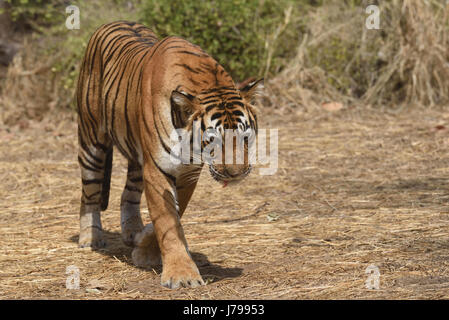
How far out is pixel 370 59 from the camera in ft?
34.1

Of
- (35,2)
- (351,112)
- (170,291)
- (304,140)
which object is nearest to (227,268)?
(170,291)

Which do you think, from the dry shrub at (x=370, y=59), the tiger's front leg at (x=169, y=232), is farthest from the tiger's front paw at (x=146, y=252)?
the dry shrub at (x=370, y=59)

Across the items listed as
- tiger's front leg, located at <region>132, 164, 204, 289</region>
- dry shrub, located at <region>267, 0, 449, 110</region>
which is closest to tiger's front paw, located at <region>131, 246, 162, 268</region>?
tiger's front leg, located at <region>132, 164, 204, 289</region>

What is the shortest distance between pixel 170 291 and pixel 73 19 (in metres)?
7.00

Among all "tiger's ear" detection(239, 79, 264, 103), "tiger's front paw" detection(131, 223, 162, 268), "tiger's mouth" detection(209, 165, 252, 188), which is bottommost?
"tiger's front paw" detection(131, 223, 162, 268)

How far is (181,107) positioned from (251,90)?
1.30 feet

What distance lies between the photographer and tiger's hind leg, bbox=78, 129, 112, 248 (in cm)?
498

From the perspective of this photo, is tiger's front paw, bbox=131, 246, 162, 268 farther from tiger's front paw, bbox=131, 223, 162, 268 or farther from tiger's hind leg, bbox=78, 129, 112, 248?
tiger's hind leg, bbox=78, 129, 112, 248

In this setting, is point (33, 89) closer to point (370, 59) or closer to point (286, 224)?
point (370, 59)

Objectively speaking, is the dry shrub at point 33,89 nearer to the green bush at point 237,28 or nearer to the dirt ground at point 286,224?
the dirt ground at point 286,224

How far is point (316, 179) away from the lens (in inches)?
267

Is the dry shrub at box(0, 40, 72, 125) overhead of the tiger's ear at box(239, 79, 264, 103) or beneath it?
overhead

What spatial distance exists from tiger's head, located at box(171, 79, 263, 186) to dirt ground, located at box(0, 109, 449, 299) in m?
0.68

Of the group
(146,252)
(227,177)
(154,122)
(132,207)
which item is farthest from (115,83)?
(227,177)
